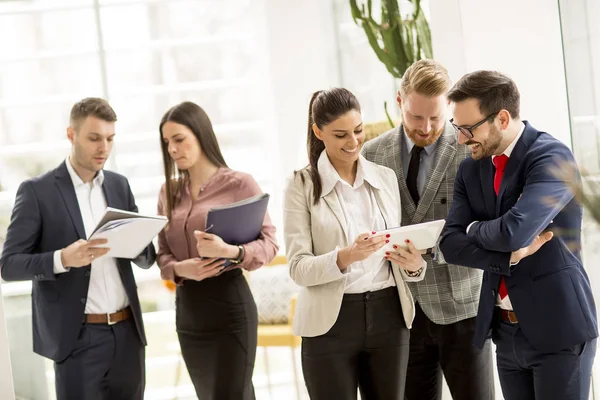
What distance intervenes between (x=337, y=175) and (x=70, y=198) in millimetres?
1179

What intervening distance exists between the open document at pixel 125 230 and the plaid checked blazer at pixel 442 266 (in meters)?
0.98

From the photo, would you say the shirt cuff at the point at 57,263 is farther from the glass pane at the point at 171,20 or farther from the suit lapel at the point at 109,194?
the glass pane at the point at 171,20

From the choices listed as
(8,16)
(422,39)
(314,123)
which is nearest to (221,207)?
(314,123)

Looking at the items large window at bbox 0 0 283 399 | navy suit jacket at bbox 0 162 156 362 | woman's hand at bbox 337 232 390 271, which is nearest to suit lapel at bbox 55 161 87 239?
navy suit jacket at bbox 0 162 156 362

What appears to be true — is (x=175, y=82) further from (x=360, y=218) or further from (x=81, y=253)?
(x=360, y=218)

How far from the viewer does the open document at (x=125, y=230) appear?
297cm

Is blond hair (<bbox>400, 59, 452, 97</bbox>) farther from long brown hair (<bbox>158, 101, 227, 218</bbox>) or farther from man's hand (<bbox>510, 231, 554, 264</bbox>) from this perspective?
long brown hair (<bbox>158, 101, 227, 218</bbox>)

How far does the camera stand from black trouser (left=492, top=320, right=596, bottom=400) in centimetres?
243

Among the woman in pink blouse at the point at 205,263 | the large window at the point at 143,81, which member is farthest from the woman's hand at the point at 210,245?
the large window at the point at 143,81

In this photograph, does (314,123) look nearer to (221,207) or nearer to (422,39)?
(221,207)

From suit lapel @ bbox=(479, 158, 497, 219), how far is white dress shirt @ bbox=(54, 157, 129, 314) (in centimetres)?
157

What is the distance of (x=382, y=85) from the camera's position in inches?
219

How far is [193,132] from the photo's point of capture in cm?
329

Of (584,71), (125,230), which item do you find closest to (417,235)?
(584,71)
